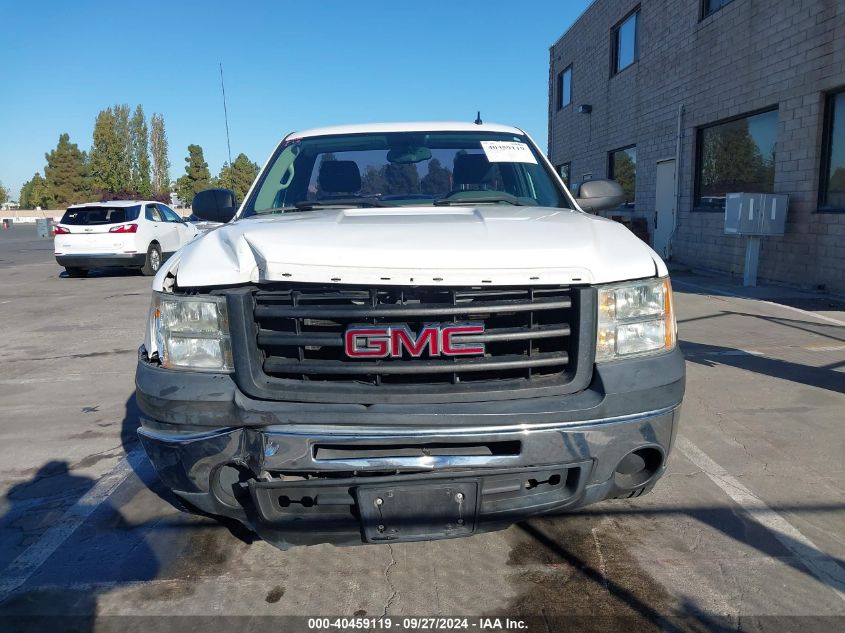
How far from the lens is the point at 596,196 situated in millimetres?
3795

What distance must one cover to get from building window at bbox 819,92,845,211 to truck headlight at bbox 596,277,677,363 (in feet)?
27.1

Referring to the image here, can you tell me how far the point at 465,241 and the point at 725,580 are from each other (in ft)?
5.61

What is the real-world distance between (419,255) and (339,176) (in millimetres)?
1844

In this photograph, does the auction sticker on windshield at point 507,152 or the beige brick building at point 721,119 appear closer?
the auction sticker on windshield at point 507,152

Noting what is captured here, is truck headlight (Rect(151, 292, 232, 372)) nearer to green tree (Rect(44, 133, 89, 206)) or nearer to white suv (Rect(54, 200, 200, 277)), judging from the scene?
white suv (Rect(54, 200, 200, 277))

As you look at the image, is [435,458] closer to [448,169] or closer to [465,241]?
[465,241]

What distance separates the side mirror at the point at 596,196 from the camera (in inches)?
149

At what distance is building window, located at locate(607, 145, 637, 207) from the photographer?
16.8 meters

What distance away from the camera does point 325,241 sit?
238 centimetres

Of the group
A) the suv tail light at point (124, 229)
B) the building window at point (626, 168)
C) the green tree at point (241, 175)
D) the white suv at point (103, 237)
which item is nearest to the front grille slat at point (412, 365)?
the white suv at point (103, 237)

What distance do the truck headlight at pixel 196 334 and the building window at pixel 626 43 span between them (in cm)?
1610

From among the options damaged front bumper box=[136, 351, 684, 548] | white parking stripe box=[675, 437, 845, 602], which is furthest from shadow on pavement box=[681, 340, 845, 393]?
damaged front bumper box=[136, 351, 684, 548]

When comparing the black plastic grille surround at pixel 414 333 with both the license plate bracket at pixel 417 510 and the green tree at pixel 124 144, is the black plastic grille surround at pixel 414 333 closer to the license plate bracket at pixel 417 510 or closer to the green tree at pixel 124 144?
the license plate bracket at pixel 417 510

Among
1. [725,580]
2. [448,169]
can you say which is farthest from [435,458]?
[448,169]
